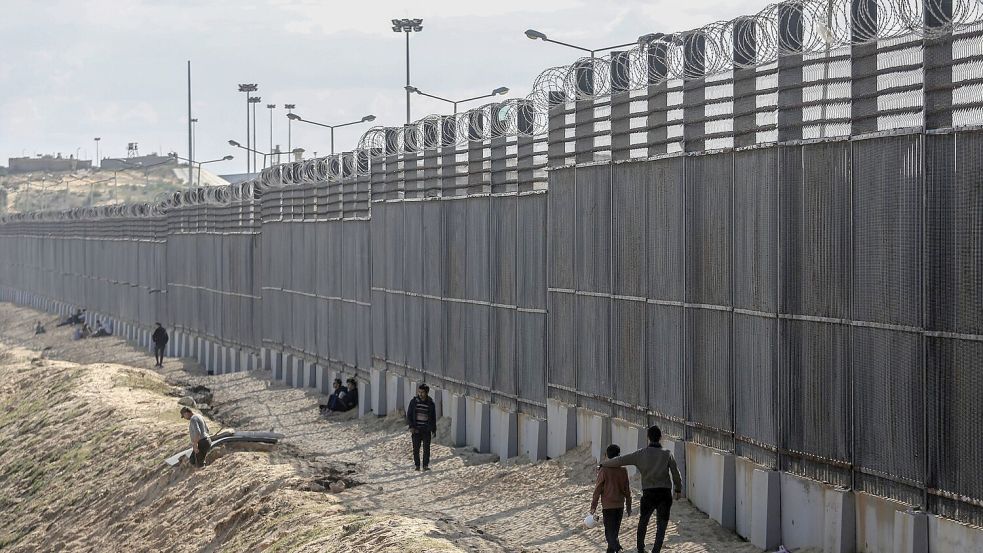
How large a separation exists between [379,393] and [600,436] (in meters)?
10.6

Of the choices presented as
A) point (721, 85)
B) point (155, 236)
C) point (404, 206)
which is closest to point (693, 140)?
point (721, 85)

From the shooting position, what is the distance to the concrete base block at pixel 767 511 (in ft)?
46.2

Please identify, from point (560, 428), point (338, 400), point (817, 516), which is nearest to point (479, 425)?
point (560, 428)

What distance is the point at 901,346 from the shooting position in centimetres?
1236

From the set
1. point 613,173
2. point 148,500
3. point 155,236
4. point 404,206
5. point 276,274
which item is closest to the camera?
point 613,173

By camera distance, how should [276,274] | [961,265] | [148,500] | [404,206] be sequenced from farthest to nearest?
1. [276,274]
2. [404,206]
3. [148,500]
4. [961,265]

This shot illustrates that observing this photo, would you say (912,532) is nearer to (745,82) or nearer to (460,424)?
(745,82)

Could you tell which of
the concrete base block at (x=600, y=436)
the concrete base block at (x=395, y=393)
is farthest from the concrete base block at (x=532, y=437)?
the concrete base block at (x=395, y=393)

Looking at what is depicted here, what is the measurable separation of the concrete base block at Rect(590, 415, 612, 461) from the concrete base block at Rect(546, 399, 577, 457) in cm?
67

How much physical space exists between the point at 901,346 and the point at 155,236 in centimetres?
4800

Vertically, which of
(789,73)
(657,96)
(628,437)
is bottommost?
(628,437)

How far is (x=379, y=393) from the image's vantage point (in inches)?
1128

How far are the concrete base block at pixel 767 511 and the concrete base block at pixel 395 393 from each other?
13654 millimetres

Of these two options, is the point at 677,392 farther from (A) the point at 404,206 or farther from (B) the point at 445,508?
(A) the point at 404,206
